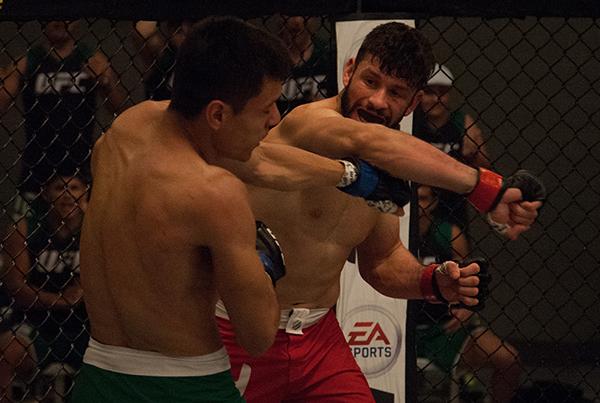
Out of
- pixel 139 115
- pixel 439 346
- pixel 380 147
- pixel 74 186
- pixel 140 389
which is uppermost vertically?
pixel 139 115

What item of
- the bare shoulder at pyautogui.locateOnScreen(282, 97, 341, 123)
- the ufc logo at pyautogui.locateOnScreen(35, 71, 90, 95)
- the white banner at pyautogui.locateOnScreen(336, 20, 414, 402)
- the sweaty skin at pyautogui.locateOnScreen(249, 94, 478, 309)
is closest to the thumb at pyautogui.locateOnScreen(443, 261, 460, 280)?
the sweaty skin at pyautogui.locateOnScreen(249, 94, 478, 309)

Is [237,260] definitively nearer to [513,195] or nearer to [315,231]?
[513,195]

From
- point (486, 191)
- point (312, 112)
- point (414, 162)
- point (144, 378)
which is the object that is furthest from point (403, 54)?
point (144, 378)

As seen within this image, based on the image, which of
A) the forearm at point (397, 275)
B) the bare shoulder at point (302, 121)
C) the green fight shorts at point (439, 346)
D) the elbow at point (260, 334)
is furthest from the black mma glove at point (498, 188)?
the green fight shorts at point (439, 346)

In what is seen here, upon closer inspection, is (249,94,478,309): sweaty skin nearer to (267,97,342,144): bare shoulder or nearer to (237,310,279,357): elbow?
(267,97,342,144): bare shoulder

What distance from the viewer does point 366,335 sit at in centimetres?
304

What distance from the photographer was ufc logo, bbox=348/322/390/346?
3035 mm

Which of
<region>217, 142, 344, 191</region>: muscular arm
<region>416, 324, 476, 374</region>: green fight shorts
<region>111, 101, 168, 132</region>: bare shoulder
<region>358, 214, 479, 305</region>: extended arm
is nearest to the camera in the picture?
<region>111, 101, 168, 132</region>: bare shoulder

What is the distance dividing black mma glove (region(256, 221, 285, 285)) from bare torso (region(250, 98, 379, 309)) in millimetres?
601

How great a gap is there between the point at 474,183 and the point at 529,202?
118mm

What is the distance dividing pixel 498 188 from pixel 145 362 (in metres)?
0.83

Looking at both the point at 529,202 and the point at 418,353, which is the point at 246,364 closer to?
the point at 529,202

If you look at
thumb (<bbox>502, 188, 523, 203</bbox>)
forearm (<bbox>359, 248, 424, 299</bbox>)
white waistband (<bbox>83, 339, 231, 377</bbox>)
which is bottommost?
forearm (<bbox>359, 248, 424, 299</bbox>)

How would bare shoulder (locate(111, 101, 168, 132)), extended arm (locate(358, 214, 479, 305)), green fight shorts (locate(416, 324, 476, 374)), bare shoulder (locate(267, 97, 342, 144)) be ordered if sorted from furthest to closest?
green fight shorts (locate(416, 324, 476, 374)), extended arm (locate(358, 214, 479, 305)), bare shoulder (locate(267, 97, 342, 144)), bare shoulder (locate(111, 101, 168, 132))
